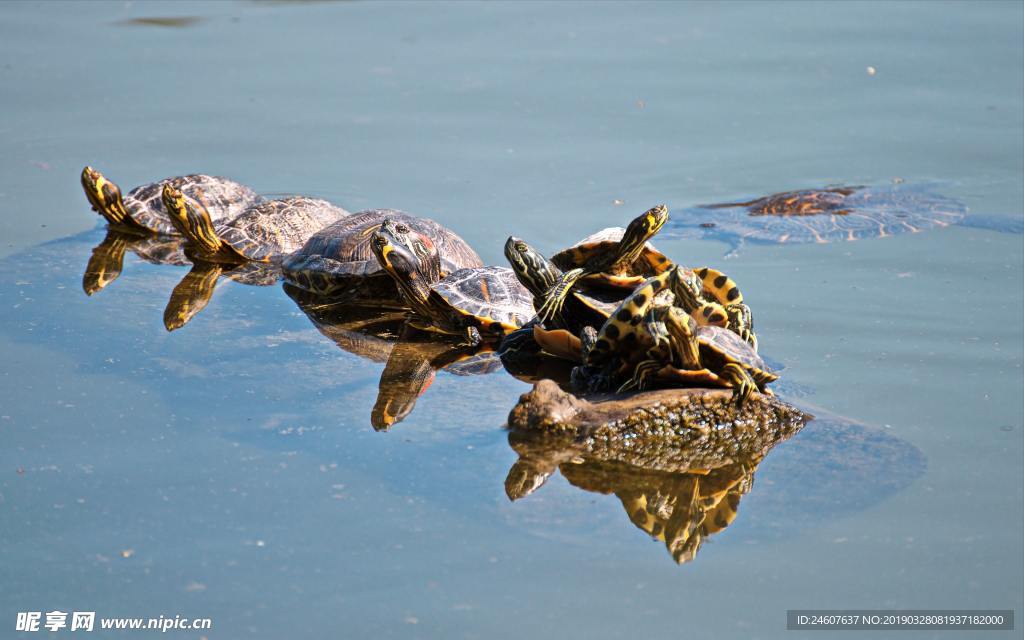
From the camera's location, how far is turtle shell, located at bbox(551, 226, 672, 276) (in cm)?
433

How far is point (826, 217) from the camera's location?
23.4ft

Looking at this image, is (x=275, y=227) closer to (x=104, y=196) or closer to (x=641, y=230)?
(x=104, y=196)

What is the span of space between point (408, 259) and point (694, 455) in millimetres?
1733

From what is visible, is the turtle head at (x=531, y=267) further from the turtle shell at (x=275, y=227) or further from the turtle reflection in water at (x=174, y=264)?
the turtle shell at (x=275, y=227)

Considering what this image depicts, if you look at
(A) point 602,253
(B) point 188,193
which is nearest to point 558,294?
(A) point 602,253

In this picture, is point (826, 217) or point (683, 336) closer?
point (683, 336)

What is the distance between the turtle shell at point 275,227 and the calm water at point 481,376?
1.70ft

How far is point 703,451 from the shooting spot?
3680mm

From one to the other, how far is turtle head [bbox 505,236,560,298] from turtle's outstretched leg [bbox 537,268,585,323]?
6 centimetres

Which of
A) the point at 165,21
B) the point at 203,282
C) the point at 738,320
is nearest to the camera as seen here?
the point at 738,320

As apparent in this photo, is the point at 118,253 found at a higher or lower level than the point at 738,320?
lower

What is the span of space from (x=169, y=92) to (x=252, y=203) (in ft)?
7.96

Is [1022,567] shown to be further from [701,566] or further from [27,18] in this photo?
[27,18]

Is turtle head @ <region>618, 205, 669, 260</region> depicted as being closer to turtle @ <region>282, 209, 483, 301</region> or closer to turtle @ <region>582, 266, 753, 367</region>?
turtle @ <region>582, 266, 753, 367</region>
